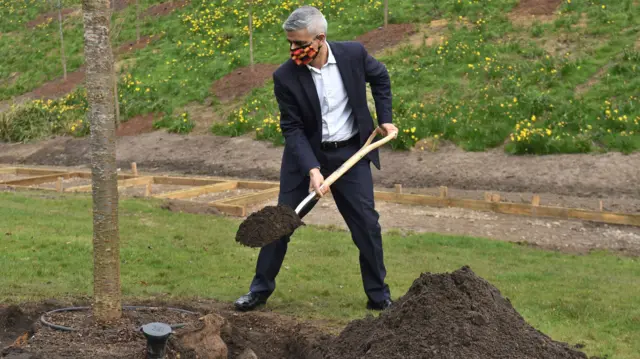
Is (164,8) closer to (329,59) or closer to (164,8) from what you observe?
(164,8)

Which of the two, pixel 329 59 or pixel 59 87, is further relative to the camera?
pixel 59 87

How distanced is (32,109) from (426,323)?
78.2ft

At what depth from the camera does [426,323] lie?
4.18m

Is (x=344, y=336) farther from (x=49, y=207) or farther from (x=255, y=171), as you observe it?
(x=255, y=171)

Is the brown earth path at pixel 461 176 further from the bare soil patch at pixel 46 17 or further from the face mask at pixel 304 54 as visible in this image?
the bare soil patch at pixel 46 17

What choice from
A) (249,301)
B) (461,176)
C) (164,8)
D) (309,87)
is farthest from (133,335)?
(164,8)

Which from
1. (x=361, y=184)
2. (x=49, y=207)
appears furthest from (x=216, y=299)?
(x=49, y=207)

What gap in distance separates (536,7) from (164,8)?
Answer: 56.0ft

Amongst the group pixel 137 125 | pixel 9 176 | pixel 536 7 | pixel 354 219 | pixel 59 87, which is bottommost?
pixel 9 176

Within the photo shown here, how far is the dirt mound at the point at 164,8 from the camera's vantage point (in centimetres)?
3278

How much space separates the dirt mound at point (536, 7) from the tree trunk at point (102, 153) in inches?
769

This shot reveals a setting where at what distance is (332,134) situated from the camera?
5949 mm

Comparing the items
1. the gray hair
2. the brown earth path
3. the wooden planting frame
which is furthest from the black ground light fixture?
the wooden planting frame

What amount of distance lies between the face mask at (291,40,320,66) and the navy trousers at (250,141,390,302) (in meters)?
0.72
